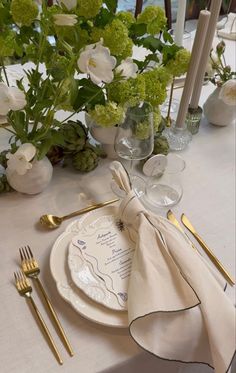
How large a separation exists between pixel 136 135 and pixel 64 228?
9.5 inches

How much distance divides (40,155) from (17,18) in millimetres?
246

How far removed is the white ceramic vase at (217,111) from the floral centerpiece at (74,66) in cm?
23

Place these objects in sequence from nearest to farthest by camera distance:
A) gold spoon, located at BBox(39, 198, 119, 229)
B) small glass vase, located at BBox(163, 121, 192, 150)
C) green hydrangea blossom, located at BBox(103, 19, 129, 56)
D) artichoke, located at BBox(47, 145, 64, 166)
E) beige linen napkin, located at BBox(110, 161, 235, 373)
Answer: beige linen napkin, located at BBox(110, 161, 235, 373) → green hydrangea blossom, located at BBox(103, 19, 129, 56) → gold spoon, located at BBox(39, 198, 119, 229) → artichoke, located at BBox(47, 145, 64, 166) → small glass vase, located at BBox(163, 121, 192, 150)

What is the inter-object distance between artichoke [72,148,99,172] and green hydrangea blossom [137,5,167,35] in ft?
0.96

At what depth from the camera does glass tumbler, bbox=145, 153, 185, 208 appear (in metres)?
0.85

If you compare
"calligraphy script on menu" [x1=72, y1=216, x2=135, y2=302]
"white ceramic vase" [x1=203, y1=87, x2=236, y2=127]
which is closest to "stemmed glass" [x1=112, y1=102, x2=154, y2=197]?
"calligraphy script on menu" [x1=72, y1=216, x2=135, y2=302]

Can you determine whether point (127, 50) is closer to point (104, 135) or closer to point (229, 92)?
point (104, 135)

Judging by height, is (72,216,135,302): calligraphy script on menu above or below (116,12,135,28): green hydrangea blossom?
below

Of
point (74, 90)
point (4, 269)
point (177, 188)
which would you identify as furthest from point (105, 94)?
point (4, 269)

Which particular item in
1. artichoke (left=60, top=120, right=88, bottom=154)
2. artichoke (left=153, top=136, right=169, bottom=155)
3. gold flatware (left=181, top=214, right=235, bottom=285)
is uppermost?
artichoke (left=60, top=120, right=88, bottom=154)

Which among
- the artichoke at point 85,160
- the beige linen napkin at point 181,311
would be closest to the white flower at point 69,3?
the artichoke at point 85,160

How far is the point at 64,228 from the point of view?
0.77 m

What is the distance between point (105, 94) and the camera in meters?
0.80

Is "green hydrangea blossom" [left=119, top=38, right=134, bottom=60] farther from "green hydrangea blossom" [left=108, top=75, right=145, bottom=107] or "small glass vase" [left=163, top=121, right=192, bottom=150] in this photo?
"small glass vase" [left=163, top=121, right=192, bottom=150]
